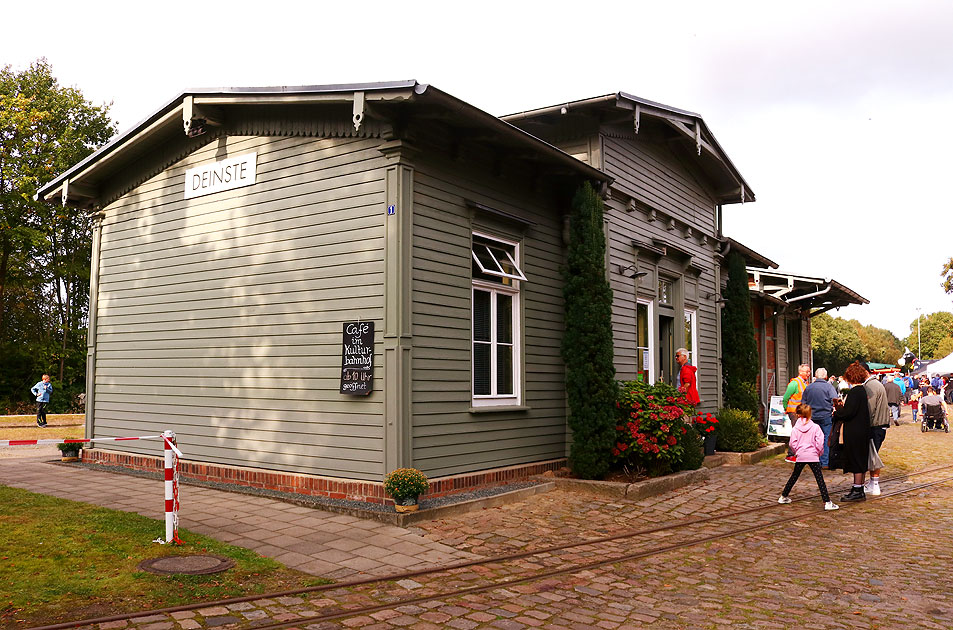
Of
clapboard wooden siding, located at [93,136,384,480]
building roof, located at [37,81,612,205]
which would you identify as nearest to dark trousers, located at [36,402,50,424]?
building roof, located at [37,81,612,205]

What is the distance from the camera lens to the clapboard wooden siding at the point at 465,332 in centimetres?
894

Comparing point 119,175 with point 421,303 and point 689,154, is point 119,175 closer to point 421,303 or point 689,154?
point 421,303

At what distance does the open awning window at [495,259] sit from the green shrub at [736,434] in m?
6.85

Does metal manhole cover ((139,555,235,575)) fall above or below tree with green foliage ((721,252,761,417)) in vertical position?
below

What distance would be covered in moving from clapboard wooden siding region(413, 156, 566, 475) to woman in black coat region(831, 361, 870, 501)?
13.4 ft

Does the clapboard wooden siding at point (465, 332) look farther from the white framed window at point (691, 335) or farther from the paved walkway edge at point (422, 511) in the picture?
the white framed window at point (691, 335)

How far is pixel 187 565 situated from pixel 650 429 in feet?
22.9

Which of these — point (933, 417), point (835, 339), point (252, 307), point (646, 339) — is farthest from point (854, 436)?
point (835, 339)

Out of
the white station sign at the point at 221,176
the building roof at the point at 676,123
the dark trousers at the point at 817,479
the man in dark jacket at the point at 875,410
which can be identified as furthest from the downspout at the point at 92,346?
the man in dark jacket at the point at 875,410

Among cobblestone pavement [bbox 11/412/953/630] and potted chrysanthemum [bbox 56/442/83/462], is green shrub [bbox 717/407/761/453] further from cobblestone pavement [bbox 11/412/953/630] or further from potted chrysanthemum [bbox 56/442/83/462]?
potted chrysanthemum [bbox 56/442/83/462]

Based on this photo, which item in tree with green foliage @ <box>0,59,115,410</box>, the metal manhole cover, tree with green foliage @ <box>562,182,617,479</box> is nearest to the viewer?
the metal manhole cover

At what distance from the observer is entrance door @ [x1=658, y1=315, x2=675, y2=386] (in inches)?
598

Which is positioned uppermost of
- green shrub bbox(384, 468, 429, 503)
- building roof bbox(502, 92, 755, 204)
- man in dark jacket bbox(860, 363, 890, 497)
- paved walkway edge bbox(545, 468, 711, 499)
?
building roof bbox(502, 92, 755, 204)

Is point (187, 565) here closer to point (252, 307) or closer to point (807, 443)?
point (252, 307)
